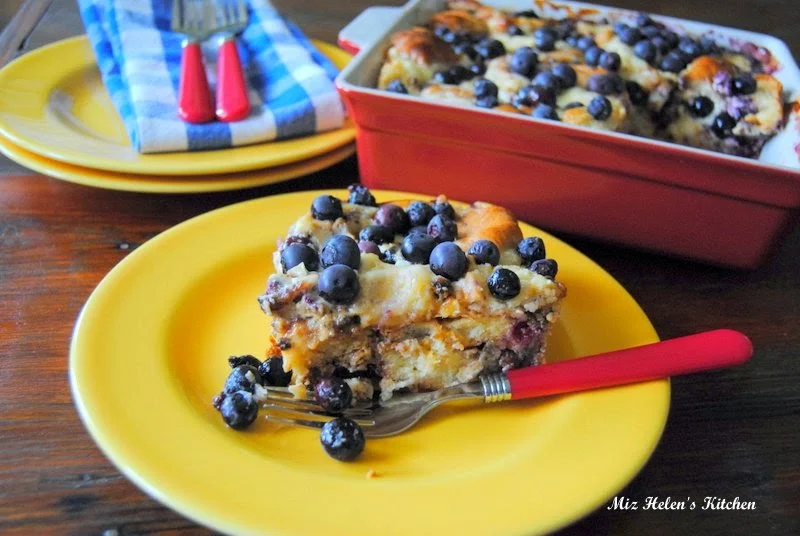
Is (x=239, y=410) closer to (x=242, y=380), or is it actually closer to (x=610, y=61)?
(x=242, y=380)

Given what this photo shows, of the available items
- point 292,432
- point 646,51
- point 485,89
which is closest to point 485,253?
point 292,432

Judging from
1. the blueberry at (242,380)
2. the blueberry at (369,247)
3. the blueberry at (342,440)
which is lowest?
the blueberry at (342,440)

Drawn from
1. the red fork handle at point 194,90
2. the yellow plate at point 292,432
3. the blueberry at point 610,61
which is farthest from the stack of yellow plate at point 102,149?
the blueberry at point 610,61

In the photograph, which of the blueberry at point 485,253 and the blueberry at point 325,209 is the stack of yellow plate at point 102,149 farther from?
the blueberry at point 485,253

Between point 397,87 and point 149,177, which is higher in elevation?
point 397,87

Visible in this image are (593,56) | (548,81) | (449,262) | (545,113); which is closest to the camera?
(449,262)
